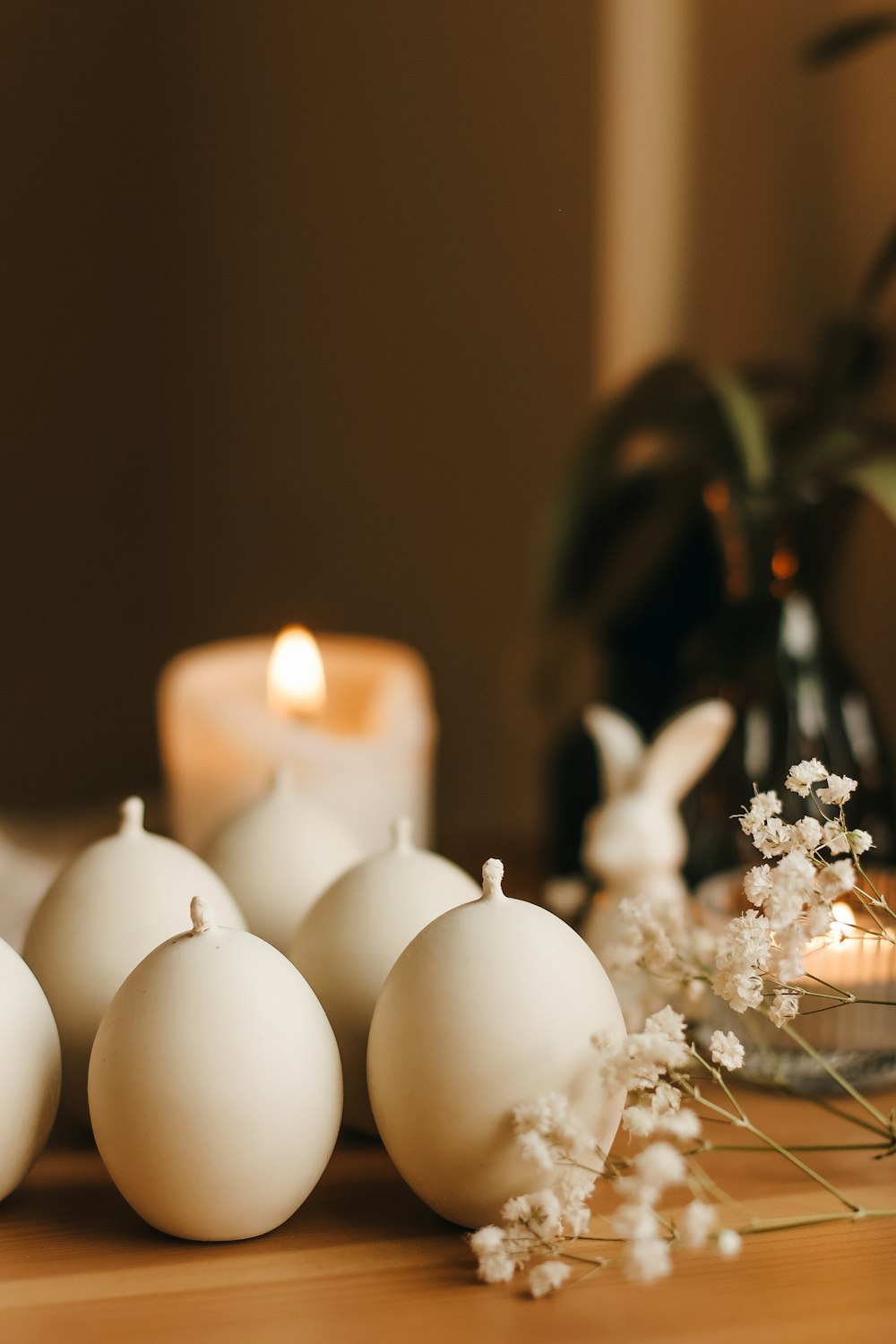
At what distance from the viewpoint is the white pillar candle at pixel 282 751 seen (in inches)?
21.8

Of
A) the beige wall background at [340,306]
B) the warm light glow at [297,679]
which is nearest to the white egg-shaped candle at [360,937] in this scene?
the warm light glow at [297,679]

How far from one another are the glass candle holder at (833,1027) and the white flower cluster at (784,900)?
10 centimetres

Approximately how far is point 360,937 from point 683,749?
140mm

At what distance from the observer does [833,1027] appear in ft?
1.38

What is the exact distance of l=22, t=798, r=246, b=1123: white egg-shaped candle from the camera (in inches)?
14.2

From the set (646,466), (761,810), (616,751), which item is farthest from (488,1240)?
(646,466)

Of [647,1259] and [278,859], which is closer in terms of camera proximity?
[647,1259]

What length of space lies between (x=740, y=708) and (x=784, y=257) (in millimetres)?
354

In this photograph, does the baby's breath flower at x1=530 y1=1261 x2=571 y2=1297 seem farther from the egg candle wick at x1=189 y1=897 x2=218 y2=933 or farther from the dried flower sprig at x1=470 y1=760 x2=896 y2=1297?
the egg candle wick at x1=189 y1=897 x2=218 y2=933

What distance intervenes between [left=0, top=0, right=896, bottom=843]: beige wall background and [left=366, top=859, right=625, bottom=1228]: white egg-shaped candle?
0.40m

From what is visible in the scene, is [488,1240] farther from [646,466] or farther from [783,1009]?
[646,466]

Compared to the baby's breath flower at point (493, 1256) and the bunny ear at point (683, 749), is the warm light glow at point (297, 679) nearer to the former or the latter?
the bunny ear at point (683, 749)

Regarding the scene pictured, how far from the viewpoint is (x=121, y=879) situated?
37 cm

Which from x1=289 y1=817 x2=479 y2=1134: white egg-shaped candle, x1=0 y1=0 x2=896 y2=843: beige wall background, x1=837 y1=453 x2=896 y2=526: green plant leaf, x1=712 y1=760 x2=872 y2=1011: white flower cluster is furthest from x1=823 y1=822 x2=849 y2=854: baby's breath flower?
x1=0 y1=0 x2=896 y2=843: beige wall background
